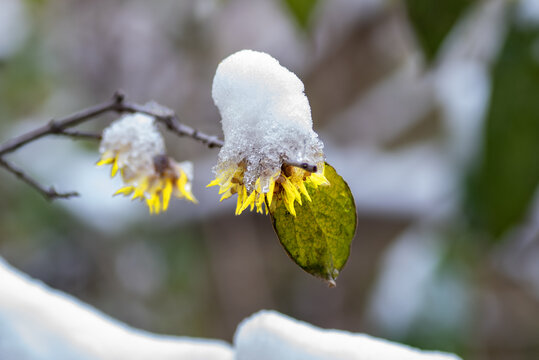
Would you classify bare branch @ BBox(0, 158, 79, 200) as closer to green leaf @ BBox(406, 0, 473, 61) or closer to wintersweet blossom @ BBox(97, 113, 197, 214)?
wintersweet blossom @ BBox(97, 113, 197, 214)


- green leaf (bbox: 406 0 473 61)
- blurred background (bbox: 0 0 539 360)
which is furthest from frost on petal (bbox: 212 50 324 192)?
blurred background (bbox: 0 0 539 360)

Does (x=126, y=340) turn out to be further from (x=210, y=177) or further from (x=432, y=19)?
(x=210, y=177)

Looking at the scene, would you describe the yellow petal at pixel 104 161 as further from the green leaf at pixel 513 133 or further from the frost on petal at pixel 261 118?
the green leaf at pixel 513 133

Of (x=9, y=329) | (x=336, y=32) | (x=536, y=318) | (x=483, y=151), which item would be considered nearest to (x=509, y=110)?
(x=483, y=151)

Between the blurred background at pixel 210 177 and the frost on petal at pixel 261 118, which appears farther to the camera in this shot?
the blurred background at pixel 210 177

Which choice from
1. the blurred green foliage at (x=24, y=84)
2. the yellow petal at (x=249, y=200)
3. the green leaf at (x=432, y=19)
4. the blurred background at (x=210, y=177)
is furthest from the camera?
the blurred green foliage at (x=24, y=84)

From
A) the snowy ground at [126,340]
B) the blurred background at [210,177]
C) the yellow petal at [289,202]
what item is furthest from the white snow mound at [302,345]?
the blurred background at [210,177]

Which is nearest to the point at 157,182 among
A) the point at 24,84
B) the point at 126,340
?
the point at 126,340
